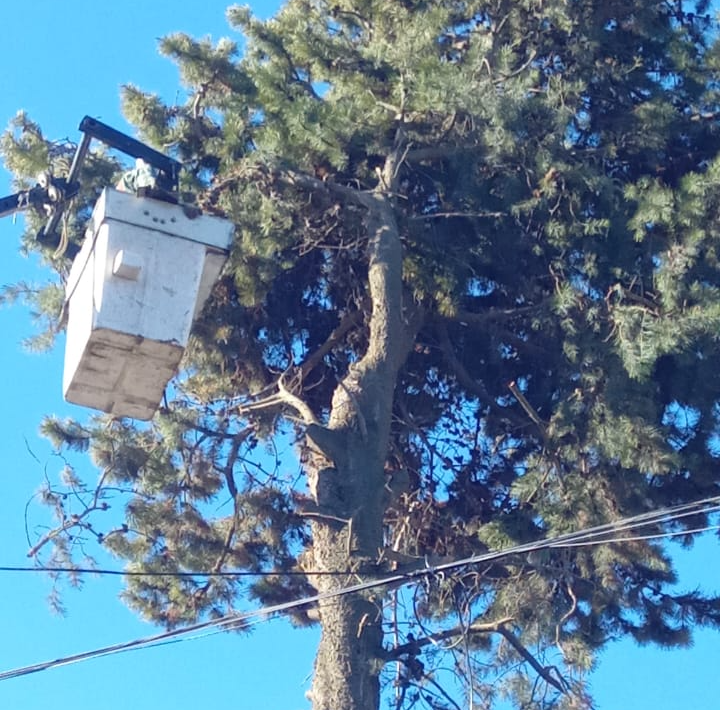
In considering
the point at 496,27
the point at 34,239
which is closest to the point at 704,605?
the point at 496,27

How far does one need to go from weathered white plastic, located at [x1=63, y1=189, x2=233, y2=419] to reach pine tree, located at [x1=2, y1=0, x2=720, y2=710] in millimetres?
1365

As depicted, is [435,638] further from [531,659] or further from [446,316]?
[446,316]

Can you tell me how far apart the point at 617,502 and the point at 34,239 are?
3.95m

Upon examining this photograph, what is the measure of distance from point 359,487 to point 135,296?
1965 mm

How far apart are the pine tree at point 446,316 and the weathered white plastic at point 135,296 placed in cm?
136

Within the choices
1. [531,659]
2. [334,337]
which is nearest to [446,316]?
[334,337]

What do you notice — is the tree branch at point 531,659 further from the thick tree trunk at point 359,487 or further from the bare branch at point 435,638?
the thick tree trunk at point 359,487

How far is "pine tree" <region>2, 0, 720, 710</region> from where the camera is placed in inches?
382

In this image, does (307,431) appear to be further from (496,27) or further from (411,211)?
(496,27)

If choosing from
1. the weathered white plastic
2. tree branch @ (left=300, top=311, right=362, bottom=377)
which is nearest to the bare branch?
the weathered white plastic

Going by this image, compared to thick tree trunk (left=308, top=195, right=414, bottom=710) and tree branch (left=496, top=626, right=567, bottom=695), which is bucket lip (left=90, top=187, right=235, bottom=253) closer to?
thick tree trunk (left=308, top=195, right=414, bottom=710)

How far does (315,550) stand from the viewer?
9297 mm

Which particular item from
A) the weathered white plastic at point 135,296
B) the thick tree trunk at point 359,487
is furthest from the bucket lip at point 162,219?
the thick tree trunk at point 359,487

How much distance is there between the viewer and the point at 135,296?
804 centimetres
